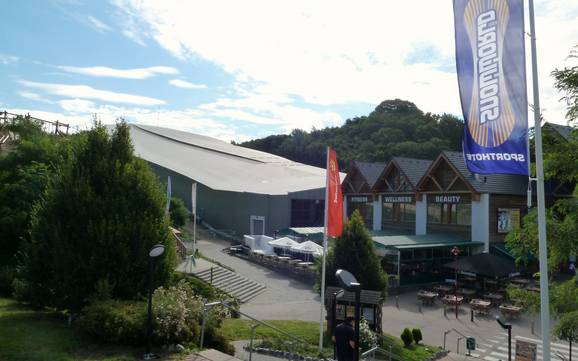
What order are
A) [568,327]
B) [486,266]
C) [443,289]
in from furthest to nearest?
[443,289], [486,266], [568,327]

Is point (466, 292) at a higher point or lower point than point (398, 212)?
lower

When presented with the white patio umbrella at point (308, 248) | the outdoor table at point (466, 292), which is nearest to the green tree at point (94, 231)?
the white patio umbrella at point (308, 248)

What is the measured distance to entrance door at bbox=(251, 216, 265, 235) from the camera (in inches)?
1699

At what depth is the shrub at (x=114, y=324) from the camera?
10.1 meters

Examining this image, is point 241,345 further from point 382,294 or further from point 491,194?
point 491,194

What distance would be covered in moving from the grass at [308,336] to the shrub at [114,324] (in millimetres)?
4768

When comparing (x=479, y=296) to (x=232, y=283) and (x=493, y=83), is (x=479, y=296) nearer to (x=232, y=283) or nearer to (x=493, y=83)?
(x=232, y=283)

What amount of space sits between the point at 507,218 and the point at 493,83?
2524 cm

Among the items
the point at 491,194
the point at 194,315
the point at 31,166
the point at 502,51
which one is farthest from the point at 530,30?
the point at 491,194

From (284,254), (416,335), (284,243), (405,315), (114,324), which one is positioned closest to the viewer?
(114,324)

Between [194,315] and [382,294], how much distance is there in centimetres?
796

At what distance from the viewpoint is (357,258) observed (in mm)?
16797

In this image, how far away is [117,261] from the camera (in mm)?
12172

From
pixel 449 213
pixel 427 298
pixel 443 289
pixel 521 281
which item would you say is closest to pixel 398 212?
pixel 449 213
